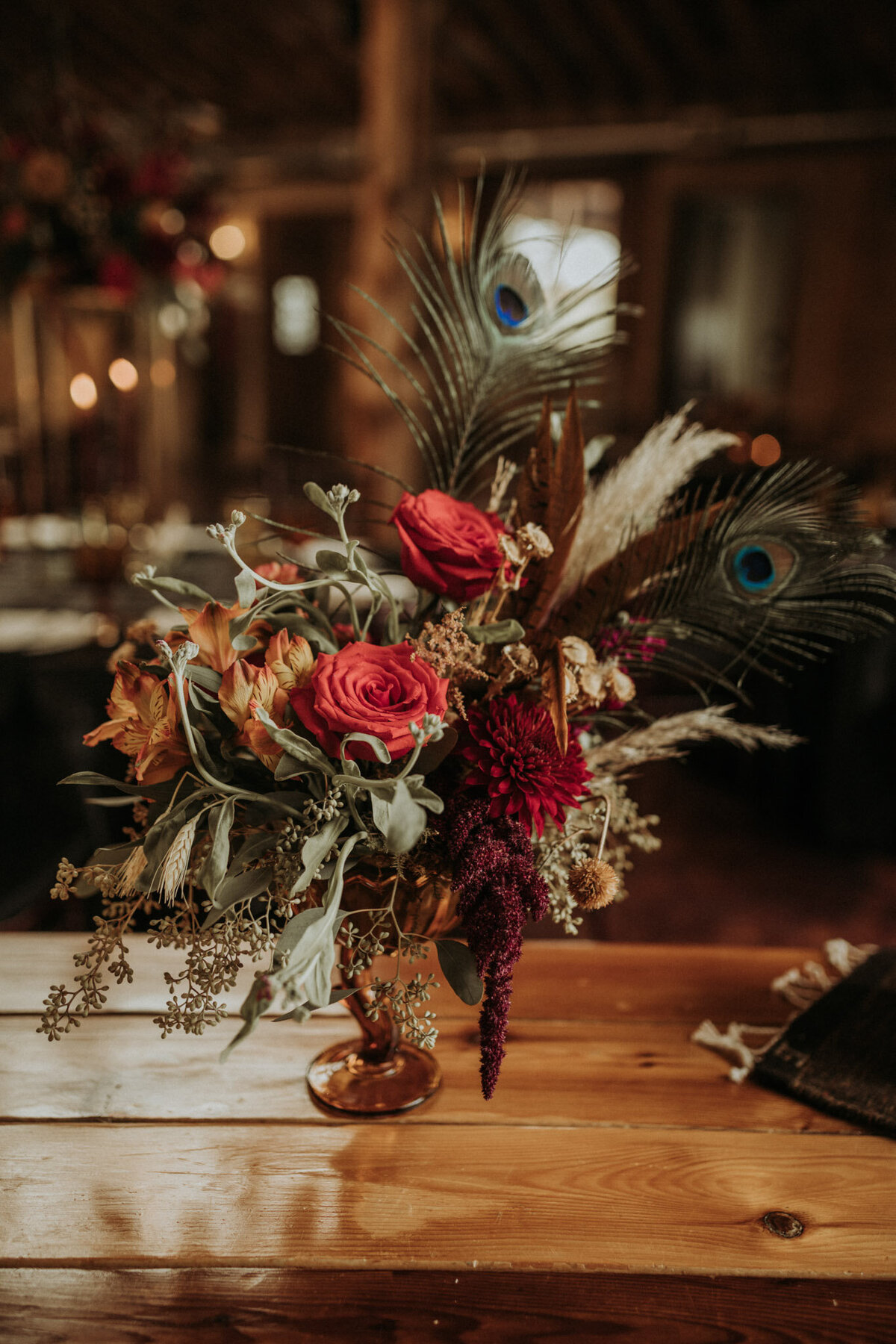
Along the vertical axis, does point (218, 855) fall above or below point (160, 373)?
below

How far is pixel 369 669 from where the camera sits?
1.93 ft

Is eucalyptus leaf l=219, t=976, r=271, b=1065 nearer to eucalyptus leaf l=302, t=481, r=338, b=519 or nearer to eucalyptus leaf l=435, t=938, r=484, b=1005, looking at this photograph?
eucalyptus leaf l=435, t=938, r=484, b=1005

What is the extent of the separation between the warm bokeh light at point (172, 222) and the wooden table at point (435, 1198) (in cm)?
176

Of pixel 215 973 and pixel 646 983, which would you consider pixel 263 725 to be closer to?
pixel 215 973

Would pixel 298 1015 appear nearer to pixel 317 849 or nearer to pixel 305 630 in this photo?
pixel 317 849

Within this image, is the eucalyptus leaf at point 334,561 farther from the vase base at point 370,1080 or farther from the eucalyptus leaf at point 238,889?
the vase base at point 370,1080

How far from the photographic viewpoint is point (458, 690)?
0.66 metres

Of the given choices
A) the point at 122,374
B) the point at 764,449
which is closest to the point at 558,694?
the point at 122,374

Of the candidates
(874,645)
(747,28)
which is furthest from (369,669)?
(747,28)

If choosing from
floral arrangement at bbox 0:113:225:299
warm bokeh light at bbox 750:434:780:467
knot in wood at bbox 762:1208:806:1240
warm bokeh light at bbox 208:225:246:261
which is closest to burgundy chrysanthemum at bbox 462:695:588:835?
knot in wood at bbox 762:1208:806:1240

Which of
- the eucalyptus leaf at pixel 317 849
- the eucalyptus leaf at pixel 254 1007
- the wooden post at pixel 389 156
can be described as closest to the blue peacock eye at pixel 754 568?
the eucalyptus leaf at pixel 317 849

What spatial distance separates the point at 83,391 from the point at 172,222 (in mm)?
599

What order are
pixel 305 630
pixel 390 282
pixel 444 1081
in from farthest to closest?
pixel 390 282
pixel 444 1081
pixel 305 630

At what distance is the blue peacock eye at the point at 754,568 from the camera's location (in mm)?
728
